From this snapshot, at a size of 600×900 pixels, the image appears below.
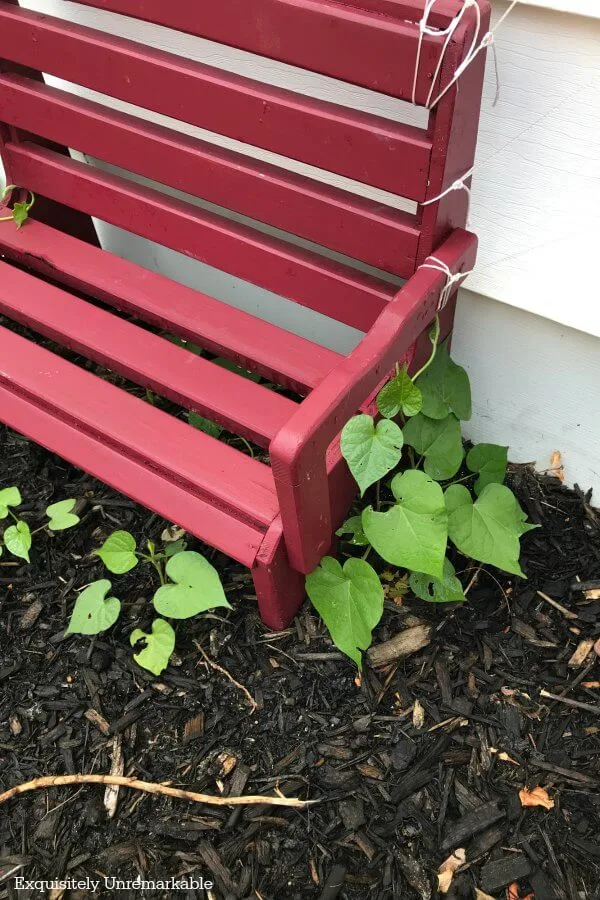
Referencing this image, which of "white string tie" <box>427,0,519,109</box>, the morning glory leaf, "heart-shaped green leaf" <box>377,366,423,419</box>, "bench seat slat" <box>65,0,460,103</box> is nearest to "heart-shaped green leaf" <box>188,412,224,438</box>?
"heart-shaped green leaf" <box>377,366,423,419</box>

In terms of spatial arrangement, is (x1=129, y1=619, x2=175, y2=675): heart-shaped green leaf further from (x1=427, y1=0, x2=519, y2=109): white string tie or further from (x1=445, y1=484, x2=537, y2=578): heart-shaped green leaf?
(x1=427, y1=0, x2=519, y2=109): white string tie

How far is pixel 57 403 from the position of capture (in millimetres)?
1810

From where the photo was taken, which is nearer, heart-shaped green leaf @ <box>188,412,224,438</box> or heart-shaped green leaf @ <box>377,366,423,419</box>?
heart-shaped green leaf @ <box>377,366,423,419</box>

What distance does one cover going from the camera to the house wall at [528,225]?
1.38m

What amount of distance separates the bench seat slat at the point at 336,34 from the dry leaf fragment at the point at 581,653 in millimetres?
1216

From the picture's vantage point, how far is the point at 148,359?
185cm

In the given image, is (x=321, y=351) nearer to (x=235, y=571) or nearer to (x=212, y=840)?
(x=235, y=571)

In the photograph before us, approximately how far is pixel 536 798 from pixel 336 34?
4.92 feet

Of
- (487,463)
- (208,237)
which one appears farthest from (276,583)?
(208,237)

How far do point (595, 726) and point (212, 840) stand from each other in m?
0.84

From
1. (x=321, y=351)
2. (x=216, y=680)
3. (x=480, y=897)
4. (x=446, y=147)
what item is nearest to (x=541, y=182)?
(x=446, y=147)

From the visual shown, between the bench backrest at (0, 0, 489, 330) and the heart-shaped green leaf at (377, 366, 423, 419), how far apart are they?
0.70 ft

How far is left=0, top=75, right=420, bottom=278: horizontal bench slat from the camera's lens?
1.52m

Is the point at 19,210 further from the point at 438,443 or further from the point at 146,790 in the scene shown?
the point at 146,790
